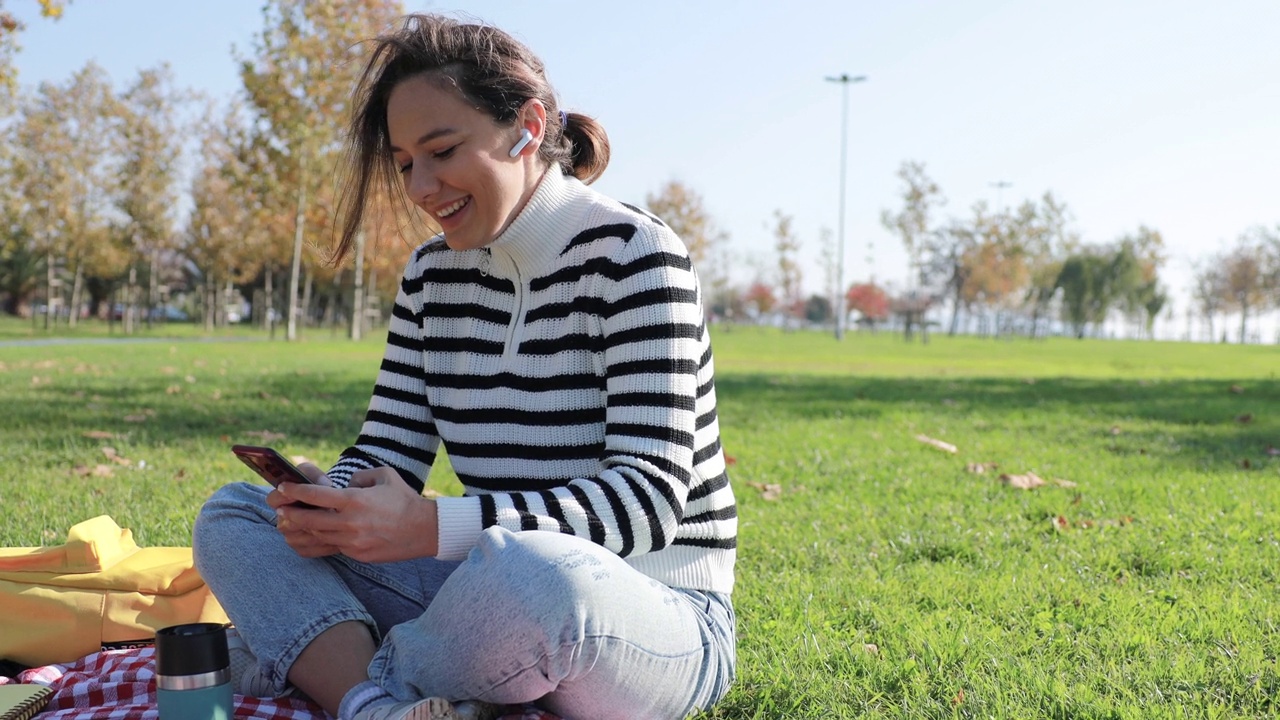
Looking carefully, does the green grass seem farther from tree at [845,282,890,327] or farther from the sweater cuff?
tree at [845,282,890,327]

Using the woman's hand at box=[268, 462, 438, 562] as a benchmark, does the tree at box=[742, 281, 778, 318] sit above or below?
above

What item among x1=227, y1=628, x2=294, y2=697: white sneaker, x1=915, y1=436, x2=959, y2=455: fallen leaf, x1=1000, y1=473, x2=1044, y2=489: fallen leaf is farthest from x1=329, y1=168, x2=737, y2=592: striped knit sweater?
x1=915, y1=436, x2=959, y2=455: fallen leaf

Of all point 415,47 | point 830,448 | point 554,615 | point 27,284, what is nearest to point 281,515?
point 554,615

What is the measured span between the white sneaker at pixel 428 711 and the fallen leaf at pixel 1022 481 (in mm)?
4131

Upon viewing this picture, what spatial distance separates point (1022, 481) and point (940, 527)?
127 centimetres

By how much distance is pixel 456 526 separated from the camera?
6.60ft

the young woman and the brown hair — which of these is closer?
the young woman

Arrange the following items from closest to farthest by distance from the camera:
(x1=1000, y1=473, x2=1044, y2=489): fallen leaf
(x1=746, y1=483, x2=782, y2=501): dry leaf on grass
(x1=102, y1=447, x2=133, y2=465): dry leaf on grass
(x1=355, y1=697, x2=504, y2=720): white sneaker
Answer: (x1=355, y1=697, x2=504, y2=720): white sneaker < (x1=746, y1=483, x2=782, y2=501): dry leaf on grass < (x1=1000, y1=473, x2=1044, y2=489): fallen leaf < (x1=102, y1=447, x2=133, y2=465): dry leaf on grass

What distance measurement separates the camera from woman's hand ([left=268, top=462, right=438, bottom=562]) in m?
1.96

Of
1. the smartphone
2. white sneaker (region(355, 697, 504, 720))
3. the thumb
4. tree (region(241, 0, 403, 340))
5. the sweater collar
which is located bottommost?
white sneaker (region(355, 697, 504, 720))

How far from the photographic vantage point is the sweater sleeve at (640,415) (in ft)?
6.75

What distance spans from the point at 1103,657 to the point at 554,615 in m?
1.71

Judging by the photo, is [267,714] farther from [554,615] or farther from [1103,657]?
[1103,657]

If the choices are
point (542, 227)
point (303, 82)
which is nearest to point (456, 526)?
point (542, 227)
